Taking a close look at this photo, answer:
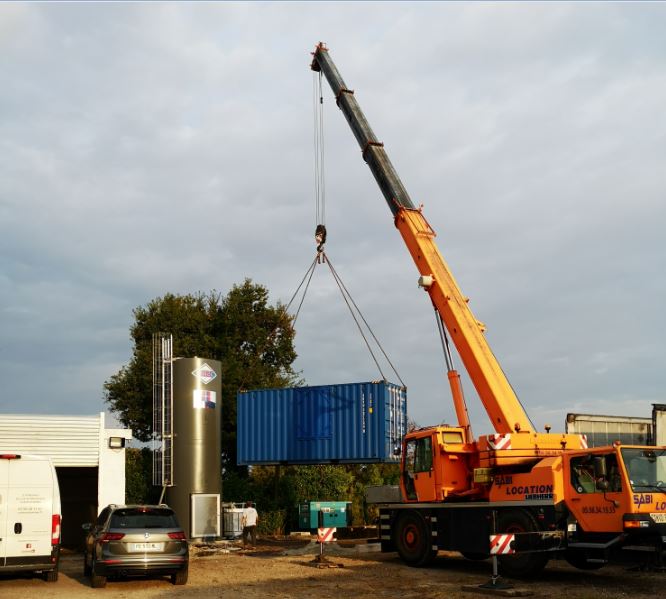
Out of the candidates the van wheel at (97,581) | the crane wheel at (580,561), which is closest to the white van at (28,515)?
the van wheel at (97,581)

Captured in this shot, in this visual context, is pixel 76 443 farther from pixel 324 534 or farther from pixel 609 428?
pixel 609 428

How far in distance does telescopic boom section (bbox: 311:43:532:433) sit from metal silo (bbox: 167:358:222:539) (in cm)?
986

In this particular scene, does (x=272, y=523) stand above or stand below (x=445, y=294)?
below

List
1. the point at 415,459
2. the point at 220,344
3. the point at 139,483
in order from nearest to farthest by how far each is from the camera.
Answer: the point at 415,459, the point at 139,483, the point at 220,344

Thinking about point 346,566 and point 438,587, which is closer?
point 438,587

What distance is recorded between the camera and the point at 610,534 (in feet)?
47.7

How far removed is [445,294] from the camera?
18531mm

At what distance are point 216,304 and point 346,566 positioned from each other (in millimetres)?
28333

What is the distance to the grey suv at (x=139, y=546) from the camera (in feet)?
48.1

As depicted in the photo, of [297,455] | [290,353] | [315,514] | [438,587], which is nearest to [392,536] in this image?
[438,587]

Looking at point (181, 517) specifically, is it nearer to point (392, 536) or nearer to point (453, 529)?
point (392, 536)

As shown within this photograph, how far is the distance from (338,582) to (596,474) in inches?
213

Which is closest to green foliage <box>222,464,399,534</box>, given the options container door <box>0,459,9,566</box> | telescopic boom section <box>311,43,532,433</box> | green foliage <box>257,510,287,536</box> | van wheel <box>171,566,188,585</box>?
green foliage <box>257,510,287,536</box>

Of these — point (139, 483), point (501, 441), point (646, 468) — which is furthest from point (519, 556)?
point (139, 483)
